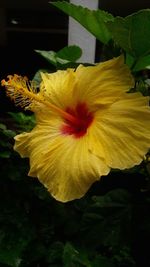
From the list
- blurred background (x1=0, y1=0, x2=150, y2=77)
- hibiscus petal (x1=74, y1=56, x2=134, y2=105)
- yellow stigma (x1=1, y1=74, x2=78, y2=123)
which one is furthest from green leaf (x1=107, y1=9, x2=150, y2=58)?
blurred background (x1=0, y1=0, x2=150, y2=77)

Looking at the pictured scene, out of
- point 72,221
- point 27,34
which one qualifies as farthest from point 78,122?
point 27,34

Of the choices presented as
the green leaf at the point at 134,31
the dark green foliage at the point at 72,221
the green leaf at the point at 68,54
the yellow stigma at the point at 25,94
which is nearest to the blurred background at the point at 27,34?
the dark green foliage at the point at 72,221

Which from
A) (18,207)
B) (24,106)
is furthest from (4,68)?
(24,106)

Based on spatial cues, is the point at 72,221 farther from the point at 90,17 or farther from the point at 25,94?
the point at 90,17

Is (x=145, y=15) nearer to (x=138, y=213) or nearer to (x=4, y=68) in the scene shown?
(x=138, y=213)

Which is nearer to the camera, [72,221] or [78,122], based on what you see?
[78,122]

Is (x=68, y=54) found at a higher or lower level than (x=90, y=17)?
lower
